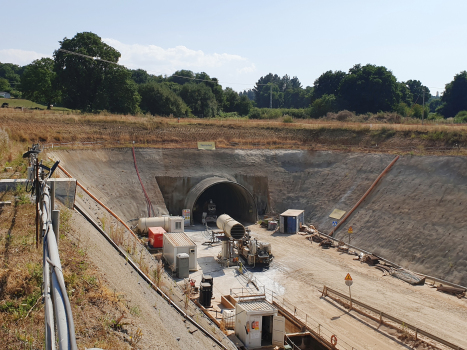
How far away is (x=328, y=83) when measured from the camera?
319 feet

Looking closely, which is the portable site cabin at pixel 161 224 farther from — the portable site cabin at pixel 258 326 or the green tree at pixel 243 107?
the green tree at pixel 243 107

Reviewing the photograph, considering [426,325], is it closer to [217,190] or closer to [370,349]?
[370,349]

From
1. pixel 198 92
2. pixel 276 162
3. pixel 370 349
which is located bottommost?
pixel 370 349

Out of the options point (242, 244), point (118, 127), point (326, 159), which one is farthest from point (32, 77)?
point (242, 244)

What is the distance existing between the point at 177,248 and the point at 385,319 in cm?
1210

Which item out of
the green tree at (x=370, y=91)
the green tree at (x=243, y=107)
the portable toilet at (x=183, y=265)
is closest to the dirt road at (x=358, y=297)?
the portable toilet at (x=183, y=265)

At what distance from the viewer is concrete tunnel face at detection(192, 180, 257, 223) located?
3894 cm

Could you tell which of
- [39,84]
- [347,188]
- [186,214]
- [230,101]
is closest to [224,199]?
[186,214]

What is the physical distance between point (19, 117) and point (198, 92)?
45.0 m

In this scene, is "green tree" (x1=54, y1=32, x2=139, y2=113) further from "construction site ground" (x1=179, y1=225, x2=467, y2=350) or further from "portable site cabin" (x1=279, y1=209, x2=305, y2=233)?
"construction site ground" (x1=179, y1=225, x2=467, y2=350)

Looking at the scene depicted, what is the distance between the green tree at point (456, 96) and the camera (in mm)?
87312

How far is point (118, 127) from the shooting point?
154ft

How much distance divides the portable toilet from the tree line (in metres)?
39.5

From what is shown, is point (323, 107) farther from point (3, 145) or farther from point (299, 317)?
point (299, 317)
